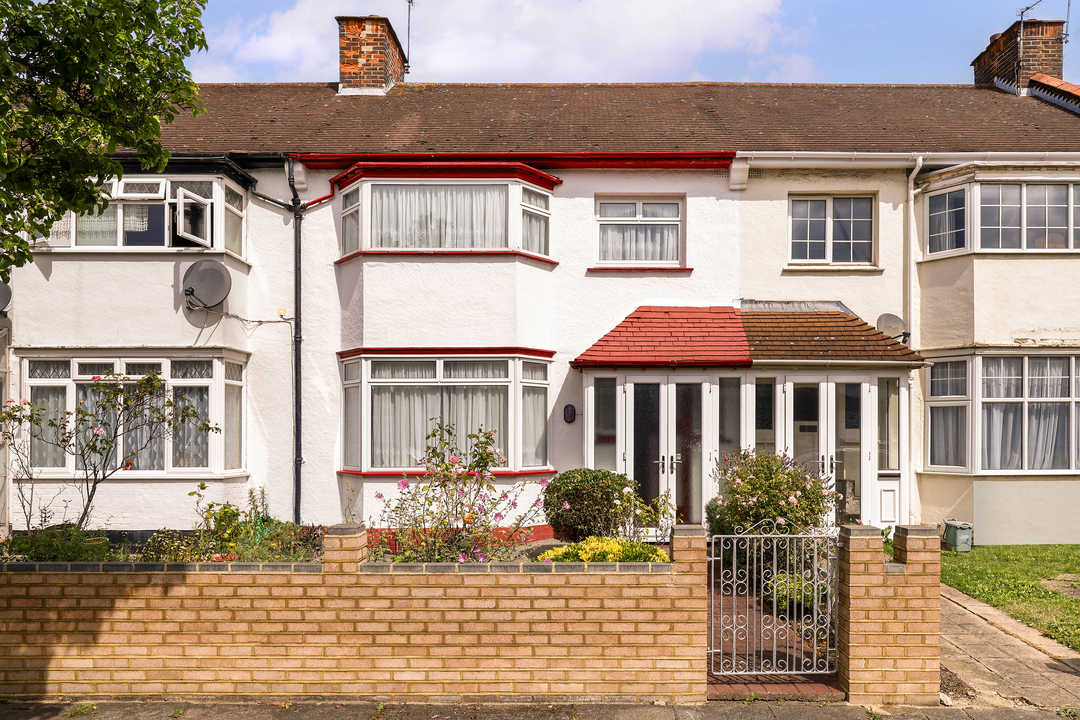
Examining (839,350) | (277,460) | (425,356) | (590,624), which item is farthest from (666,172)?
(590,624)

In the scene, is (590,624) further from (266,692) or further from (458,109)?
(458,109)

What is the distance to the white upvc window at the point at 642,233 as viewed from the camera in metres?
12.2

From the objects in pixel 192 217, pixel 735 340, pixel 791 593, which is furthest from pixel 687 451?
pixel 192 217

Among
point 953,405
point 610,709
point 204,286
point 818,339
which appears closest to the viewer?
point 610,709

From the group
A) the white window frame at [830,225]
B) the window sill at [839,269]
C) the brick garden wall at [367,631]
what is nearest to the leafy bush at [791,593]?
the brick garden wall at [367,631]

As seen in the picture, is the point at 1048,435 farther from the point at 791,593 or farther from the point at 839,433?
the point at 791,593

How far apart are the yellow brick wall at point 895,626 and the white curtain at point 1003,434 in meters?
7.27

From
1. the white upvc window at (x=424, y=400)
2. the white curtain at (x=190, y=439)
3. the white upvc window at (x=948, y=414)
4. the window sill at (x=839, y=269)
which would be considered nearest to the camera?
the white curtain at (x=190, y=439)

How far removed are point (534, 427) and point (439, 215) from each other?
3.50 metres

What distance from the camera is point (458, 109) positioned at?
46.6ft

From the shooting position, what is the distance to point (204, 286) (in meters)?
10.7

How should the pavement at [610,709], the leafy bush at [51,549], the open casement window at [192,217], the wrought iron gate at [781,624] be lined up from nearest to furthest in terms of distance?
A: 1. the pavement at [610,709]
2. the wrought iron gate at [781,624]
3. the leafy bush at [51,549]
4. the open casement window at [192,217]

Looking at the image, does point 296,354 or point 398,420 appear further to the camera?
point 296,354

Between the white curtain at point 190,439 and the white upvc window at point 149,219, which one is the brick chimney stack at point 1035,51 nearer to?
the white upvc window at point 149,219
